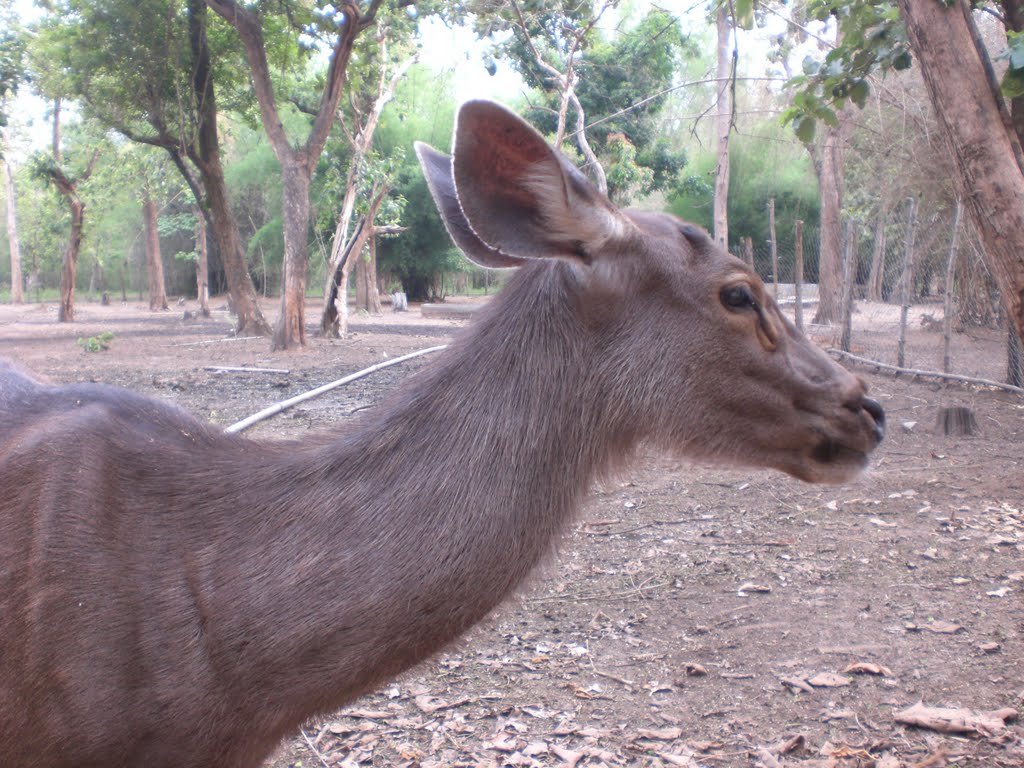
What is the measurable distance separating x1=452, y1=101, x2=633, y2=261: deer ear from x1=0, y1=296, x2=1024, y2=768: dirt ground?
0.70 meters

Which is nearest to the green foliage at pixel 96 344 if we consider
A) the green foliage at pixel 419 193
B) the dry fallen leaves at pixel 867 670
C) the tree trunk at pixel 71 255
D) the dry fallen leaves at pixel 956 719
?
the tree trunk at pixel 71 255

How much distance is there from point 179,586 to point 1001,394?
1064 cm

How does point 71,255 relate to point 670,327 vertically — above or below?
above

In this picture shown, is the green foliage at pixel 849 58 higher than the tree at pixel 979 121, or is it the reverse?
the green foliage at pixel 849 58

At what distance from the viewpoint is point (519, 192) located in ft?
6.71

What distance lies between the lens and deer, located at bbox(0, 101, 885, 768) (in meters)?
1.88

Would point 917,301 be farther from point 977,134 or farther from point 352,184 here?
point 977,134

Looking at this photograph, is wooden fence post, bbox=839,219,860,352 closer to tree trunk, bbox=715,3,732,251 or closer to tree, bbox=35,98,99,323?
tree trunk, bbox=715,3,732,251

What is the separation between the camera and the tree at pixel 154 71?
1659 centimetres

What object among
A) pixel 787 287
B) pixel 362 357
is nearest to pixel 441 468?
pixel 362 357

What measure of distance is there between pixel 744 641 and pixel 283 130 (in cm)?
1332

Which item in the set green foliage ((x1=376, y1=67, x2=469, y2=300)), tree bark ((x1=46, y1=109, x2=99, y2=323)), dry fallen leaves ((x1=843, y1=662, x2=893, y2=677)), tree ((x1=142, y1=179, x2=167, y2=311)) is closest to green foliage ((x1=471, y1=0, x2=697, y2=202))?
green foliage ((x1=376, y1=67, x2=469, y2=300))

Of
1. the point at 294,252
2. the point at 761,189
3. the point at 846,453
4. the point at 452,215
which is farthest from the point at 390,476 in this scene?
the point at 761,189

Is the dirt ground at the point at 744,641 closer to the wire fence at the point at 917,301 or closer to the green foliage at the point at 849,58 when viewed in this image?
the green foliage at the point at 849,58
